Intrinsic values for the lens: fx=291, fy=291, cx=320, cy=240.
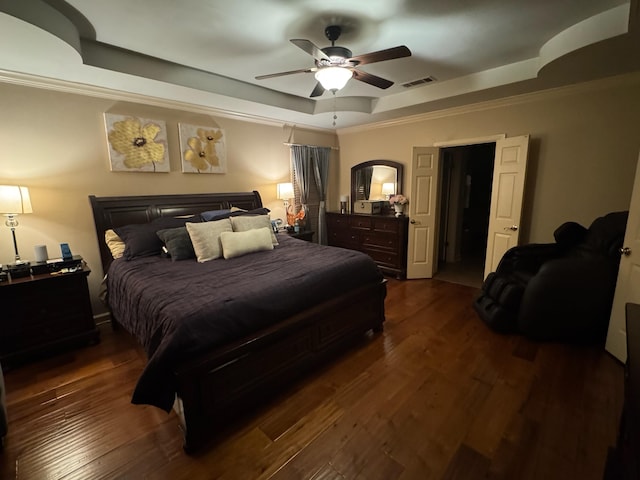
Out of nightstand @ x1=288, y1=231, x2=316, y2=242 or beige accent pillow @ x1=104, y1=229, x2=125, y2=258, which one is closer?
beige accent pillow @ x1=104, y1=229, x2=125, y2=258

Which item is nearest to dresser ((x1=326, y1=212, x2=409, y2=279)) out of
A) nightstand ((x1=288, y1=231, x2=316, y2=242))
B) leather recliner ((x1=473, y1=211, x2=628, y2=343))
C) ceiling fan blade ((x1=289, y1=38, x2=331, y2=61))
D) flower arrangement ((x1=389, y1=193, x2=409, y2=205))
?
flower arrangement ((x1=389, y1=193, x2=409, y2=205))

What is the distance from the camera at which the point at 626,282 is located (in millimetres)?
2307

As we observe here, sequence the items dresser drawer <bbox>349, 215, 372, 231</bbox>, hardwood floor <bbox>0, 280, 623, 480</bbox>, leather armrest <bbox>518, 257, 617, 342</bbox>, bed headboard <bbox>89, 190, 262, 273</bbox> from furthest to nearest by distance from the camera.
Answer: dresser drawer <bbox>349, 215, 372, 231</bbox> < bed headboard <bbox>89, 190, 262, 273</bbox> < leather armrest <bbox>518, 257, 617, 342</bbox> < hardwood floor <bbox>0, 280, 623, 480</bbox>

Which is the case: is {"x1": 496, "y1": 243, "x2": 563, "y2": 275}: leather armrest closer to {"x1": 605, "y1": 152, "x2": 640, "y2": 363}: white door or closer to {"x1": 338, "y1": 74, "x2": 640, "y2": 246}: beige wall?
{"x1": 338, "y1": 74, "x2": 640, "y2": 246}: beige wall

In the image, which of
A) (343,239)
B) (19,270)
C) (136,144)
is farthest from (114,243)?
(343,239)

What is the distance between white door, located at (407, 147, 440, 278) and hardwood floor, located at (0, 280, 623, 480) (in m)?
1.85

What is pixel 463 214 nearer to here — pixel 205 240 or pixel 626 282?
pixel 626 282

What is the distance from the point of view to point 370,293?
2.71 metres

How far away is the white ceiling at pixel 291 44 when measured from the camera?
1.92 meters

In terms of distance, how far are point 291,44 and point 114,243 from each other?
2.54 meters

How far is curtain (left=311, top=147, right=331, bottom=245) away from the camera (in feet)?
16.8

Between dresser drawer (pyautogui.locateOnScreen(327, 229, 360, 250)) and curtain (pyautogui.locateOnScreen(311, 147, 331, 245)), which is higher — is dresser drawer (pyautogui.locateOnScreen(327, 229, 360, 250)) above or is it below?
below

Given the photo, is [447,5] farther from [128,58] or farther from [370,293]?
[128,58]

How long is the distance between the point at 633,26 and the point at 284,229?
400 cm
